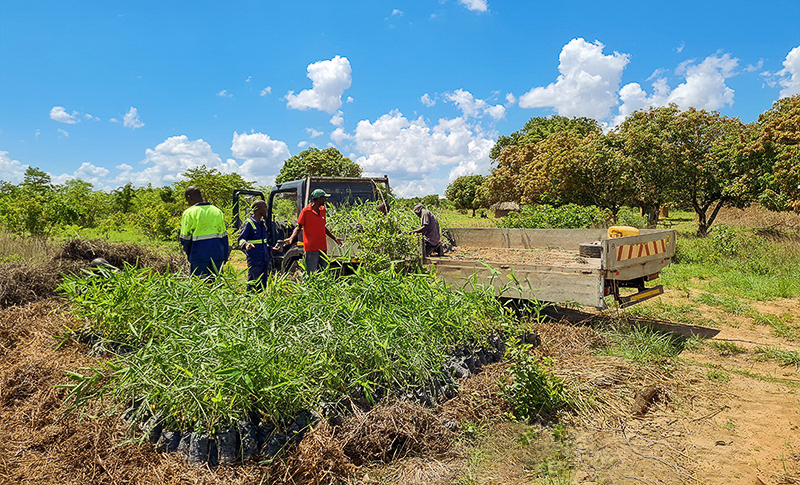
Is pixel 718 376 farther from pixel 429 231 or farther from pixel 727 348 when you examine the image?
pixel 429 231

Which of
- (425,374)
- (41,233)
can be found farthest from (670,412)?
(41,233)

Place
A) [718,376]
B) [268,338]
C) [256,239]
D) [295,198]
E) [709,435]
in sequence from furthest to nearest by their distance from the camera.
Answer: [295,198], [256,239], [718,376], [709,435], [268,338]

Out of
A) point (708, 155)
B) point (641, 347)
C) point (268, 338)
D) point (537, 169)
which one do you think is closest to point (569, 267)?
point (641, 347)

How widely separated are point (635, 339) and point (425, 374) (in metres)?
2.94

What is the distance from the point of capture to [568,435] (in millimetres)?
3238

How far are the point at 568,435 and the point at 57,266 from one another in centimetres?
770

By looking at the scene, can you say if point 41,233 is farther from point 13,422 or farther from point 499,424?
point 499,424

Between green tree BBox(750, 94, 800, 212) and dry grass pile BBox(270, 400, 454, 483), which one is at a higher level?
green tree BBox(750, 94, 800, 212)

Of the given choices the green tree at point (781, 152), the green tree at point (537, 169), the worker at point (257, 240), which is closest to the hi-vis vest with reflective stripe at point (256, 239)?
the worker at point (257, 240)

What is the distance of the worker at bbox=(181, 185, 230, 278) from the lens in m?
5.68

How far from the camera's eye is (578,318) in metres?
6.05

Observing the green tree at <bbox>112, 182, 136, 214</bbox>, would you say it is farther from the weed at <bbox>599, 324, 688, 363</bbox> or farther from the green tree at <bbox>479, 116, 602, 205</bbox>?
the weed at <bbox>599, 324, 688, 363</bbox>

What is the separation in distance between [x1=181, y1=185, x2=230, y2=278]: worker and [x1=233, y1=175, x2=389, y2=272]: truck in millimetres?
1361

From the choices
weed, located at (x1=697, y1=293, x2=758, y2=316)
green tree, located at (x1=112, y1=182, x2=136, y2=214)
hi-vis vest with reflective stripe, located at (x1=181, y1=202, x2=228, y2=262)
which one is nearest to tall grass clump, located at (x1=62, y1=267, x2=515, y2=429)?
hi-vis vest with reflective stripe, located at (x1=181, y1=202, x2=228, y2=262)
